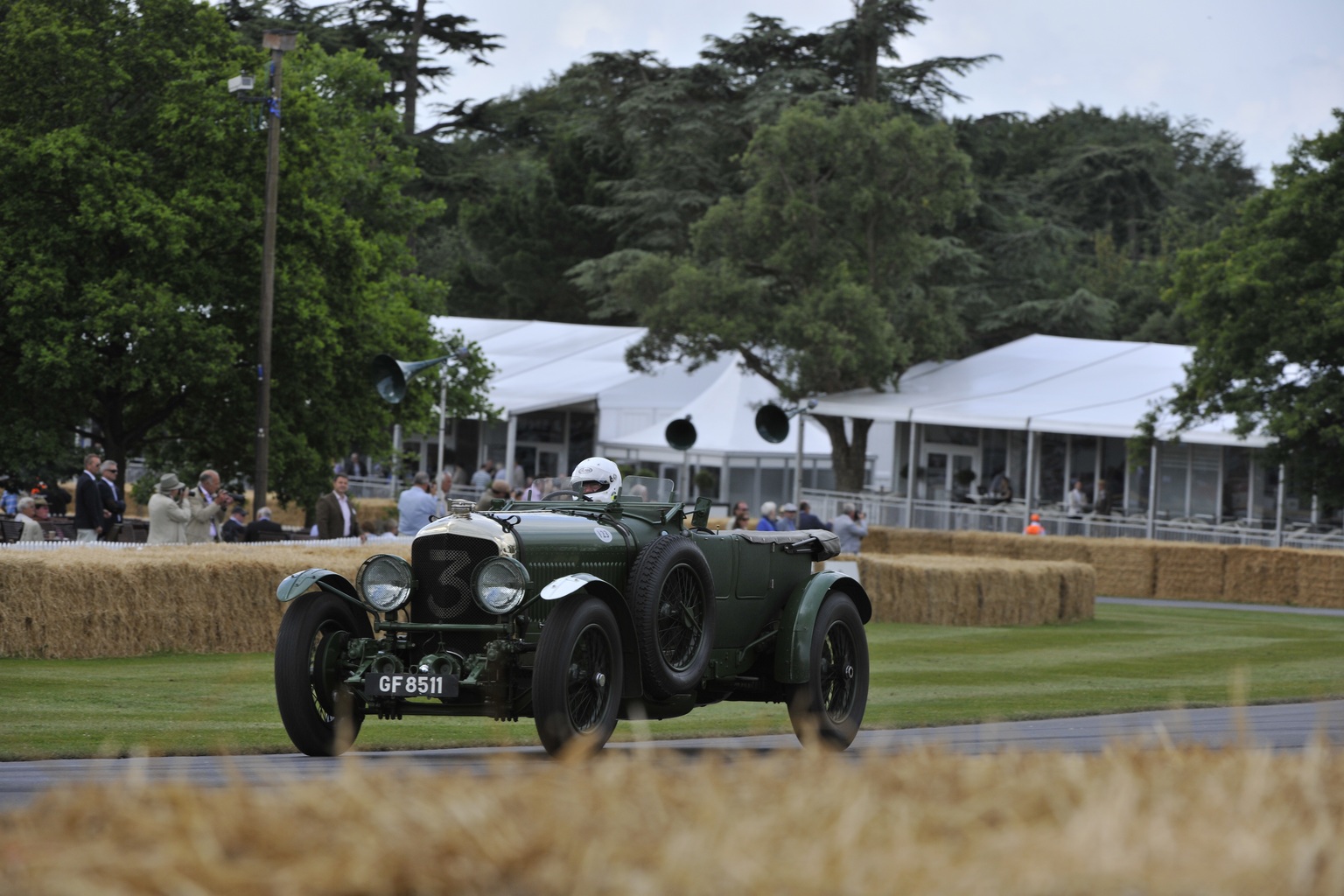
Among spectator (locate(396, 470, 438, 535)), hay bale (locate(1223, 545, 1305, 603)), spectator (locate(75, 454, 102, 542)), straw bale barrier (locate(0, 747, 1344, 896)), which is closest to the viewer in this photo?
straw bale barrier (locate(0, 747, 1344, 896))

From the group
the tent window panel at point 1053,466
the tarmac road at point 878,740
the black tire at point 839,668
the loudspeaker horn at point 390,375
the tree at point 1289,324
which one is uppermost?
the tree at point 1289,324

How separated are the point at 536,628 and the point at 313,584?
1160 mm

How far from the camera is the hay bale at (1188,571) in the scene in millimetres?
33219

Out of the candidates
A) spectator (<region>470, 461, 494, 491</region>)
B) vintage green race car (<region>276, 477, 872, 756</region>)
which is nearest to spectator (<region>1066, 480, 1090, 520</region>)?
spectator (<region>470, 461, 494, 491</region>)

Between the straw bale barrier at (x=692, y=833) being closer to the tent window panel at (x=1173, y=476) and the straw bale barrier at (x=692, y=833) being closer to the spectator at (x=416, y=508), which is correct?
the spectator at (x=416, y=508)

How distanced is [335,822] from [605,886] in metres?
0.50

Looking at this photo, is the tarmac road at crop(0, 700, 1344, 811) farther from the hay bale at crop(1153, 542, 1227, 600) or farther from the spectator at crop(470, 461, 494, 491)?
the spectator at crop(470, 461, 494, 491)

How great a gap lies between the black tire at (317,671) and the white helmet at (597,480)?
5.11ft

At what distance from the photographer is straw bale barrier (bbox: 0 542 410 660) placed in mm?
14773

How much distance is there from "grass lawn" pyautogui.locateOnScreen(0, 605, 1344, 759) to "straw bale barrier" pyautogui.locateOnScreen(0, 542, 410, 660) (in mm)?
266

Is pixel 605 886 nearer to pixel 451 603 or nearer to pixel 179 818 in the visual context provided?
pixel 179 818

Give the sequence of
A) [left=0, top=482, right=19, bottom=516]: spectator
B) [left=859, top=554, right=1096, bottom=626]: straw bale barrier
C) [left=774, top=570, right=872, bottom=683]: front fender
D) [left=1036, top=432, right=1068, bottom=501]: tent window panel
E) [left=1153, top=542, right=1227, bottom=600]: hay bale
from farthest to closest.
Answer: [left=1036, top=432, right=1068, bottom=501]: tent window panel
[left=1153, top=542, right=1227, bottom=600]: hay bale
[left=0, top=482, right=19, bottom=516]: spectator
[left=859, top=554, right=1096, bottom=626]: straw bale barrier
[left=774, top=570, right=872, bottom=683]: front fender

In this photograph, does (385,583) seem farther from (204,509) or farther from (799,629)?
(204,509)

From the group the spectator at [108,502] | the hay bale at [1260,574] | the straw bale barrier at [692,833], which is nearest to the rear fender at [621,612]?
the straw bale barrier at [692,833]
